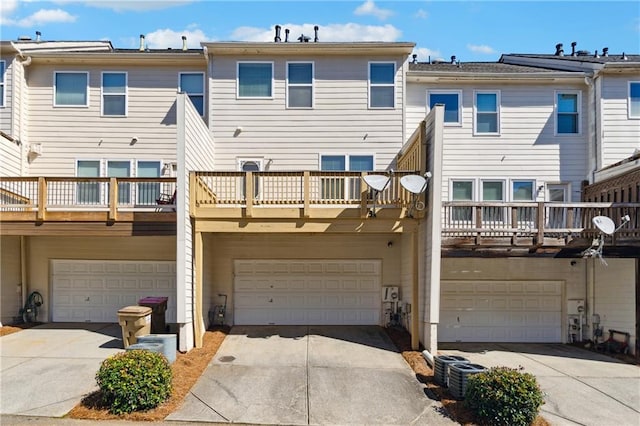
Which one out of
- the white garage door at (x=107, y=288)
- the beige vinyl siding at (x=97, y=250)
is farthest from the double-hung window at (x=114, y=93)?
the white garage door at (x=107, y=288)

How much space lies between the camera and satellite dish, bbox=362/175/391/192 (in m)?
8.90

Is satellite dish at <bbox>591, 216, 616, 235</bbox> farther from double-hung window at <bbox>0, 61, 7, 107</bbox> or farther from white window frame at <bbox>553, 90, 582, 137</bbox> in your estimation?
double-hung window at <bbox>0, 61, 7, 107</bbox>

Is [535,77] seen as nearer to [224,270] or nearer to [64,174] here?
[224,270]

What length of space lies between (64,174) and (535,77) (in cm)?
1364

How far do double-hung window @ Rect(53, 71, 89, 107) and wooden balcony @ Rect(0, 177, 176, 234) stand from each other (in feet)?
10.2

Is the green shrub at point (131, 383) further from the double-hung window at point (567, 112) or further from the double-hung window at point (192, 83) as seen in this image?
the double-hung window at point (567, 112)

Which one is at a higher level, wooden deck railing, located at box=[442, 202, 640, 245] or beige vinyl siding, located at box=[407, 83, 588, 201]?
beige vinyl siding, located at box=[407, 83, 588, 201]

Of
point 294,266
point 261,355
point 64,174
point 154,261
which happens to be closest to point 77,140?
point 64,174

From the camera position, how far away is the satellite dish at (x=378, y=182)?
350 inches

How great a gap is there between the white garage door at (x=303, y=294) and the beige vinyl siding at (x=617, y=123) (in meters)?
7.45

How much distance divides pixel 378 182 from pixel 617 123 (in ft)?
25.6

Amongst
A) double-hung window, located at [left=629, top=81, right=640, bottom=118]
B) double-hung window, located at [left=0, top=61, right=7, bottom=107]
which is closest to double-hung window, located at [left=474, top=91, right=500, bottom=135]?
double-hung window, located at [left=629, top=81, right=640, bottom=118]

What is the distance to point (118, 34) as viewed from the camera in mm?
13891

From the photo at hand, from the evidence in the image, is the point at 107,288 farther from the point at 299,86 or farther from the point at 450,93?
the point at 450,93
